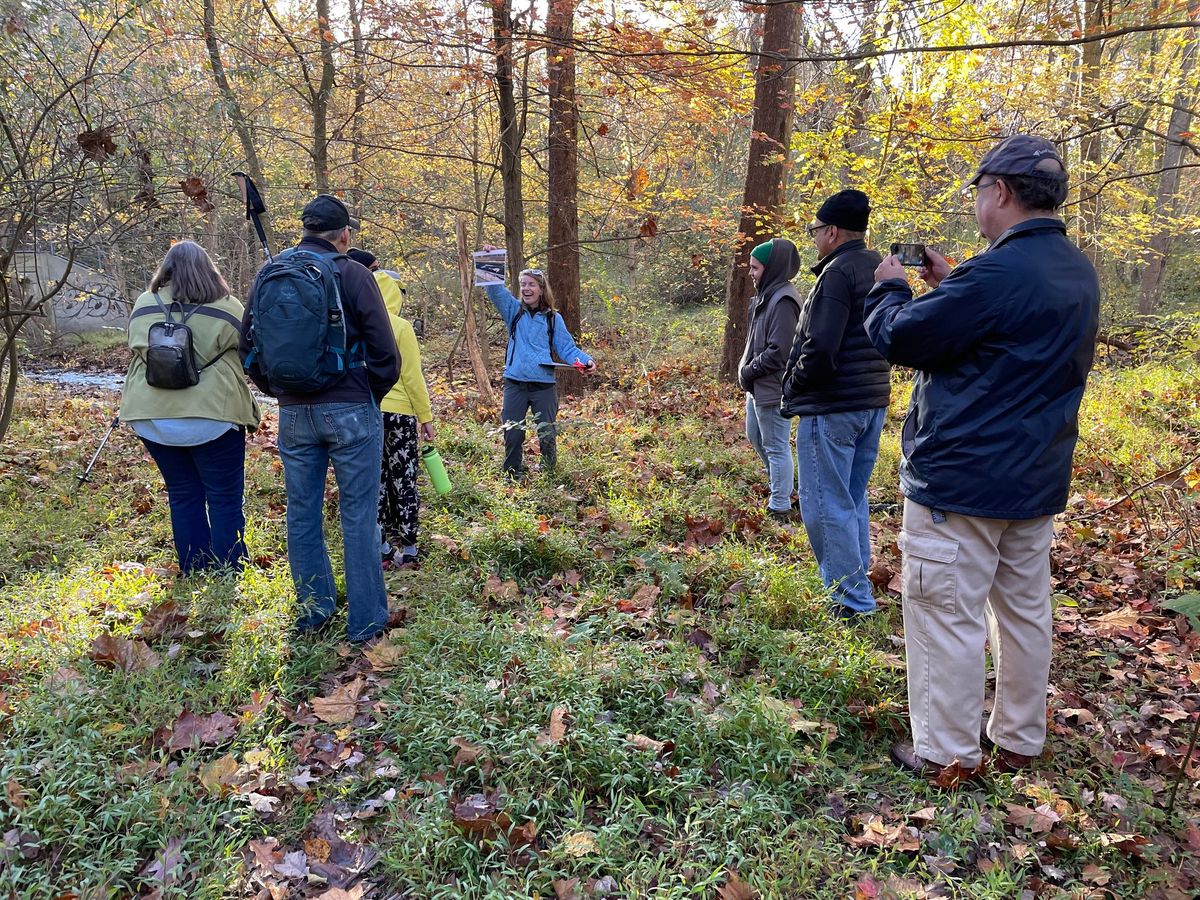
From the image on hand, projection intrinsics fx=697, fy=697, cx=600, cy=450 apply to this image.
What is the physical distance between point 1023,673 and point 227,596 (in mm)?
4155

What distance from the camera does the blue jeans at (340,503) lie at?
3635 millimetres

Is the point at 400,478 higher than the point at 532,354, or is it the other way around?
the point at 532,354

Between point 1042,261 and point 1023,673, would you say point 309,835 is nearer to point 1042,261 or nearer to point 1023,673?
point 1023,673

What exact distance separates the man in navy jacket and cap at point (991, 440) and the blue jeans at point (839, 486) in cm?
102

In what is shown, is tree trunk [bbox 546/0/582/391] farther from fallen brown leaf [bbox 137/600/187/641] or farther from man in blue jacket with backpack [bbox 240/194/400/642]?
fallen brown leaf [bbox 137/600/187/641]

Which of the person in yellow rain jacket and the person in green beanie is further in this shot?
the person in green beanie

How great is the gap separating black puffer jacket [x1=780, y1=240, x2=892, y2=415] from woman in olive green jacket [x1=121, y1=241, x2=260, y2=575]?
3.42m

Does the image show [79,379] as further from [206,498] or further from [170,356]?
[170,356]

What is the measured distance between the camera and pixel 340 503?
12.2 ft

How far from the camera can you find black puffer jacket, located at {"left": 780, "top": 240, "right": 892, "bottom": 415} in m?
3.78

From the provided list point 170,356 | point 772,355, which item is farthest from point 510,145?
point 170,356

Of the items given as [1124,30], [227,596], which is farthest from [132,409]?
[1124,30]

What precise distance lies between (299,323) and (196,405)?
1.27 metres

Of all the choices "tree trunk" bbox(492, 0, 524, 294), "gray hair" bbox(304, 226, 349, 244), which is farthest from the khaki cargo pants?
"tree trunk" bbox(492, 0, 524, 294)
